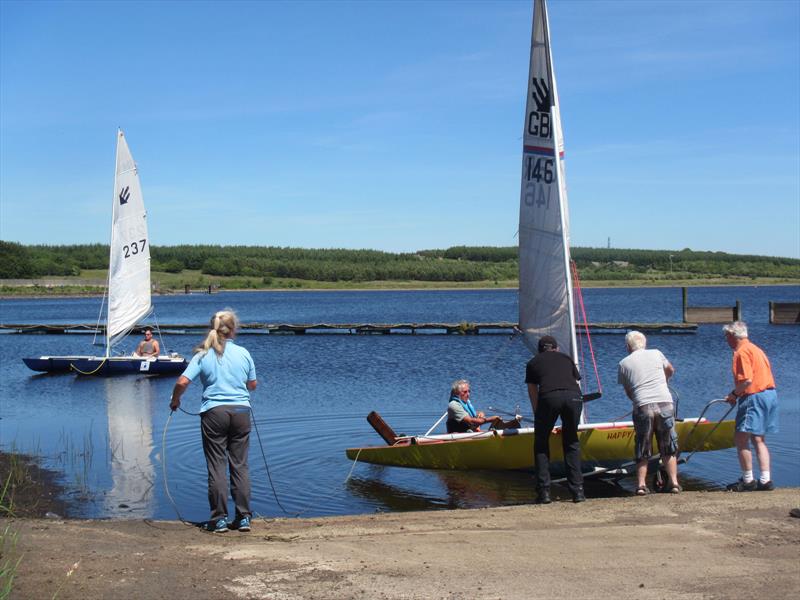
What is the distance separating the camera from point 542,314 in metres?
13.3

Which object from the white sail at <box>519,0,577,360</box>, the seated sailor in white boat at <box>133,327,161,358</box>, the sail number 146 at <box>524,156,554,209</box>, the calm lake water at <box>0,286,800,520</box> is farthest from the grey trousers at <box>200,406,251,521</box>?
the seated sailor in white boat at <box>133,327,161,358</box>

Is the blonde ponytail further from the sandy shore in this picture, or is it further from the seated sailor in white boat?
the seated sailor in white boat

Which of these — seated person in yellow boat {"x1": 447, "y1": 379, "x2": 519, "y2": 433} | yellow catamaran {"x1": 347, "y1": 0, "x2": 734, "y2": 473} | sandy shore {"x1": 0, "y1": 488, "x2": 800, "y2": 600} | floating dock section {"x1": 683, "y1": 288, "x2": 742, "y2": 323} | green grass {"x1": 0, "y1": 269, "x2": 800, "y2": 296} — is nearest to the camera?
sandy shore {"x1": 0, "y1": 488, "x2": 800, "y2": 600}

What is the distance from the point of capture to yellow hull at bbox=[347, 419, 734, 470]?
12117 millimetres

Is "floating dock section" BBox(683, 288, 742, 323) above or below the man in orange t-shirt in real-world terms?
below

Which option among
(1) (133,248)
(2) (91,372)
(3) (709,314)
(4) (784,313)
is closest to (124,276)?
(1) (133,248)

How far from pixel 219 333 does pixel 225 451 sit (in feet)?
3.77

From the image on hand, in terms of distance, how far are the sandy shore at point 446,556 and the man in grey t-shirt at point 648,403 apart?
1.04 meters

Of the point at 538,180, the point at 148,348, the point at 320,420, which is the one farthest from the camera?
the point at 148,348

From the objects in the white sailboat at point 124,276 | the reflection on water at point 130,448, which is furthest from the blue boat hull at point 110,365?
the reflection on water at point 130,448

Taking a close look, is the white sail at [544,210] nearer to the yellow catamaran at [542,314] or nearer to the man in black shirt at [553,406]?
the yellow catamaran at [542,314]

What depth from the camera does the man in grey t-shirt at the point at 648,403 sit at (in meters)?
10.3

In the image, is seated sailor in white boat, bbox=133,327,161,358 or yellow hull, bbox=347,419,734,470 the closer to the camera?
yellow hull, bbox=347,419,734,470

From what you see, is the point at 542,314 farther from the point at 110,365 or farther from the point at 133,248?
the point at 133,248
